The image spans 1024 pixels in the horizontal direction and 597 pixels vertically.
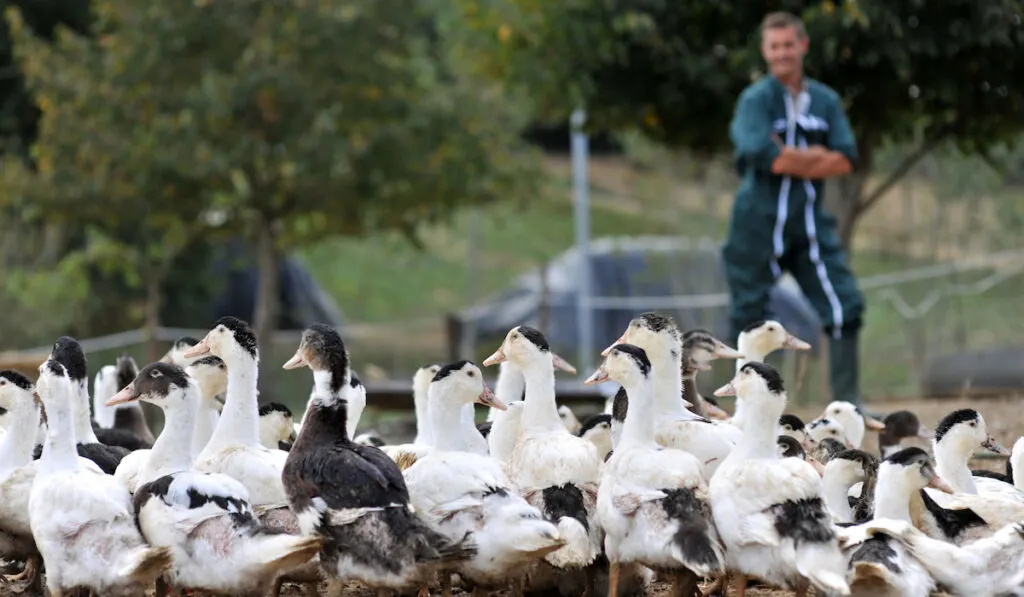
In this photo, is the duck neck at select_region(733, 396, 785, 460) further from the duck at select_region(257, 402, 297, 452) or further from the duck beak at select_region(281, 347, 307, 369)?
the duck at select_region(257, 402, 297, 452)

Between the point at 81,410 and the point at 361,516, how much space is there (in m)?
2.17

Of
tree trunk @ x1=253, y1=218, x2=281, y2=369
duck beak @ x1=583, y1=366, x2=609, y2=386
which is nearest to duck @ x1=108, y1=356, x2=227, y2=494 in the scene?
duck beak @ x1=583, y1=366, x2=609, y2=386

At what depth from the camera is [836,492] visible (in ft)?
22.4

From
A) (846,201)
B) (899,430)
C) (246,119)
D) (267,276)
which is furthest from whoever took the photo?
(267,276)

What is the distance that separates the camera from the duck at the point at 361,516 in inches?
228

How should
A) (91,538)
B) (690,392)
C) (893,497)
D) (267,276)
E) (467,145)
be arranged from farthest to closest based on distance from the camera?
(267,276)
(467,145)
(690,392)
(893,497)
(91,538)

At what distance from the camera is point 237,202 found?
52.4 ft

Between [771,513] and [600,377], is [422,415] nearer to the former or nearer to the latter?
[600,377]

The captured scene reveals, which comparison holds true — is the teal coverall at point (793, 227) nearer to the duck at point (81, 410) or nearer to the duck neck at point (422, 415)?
the duck neck at point (422, 415)

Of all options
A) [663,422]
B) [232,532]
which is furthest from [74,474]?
[663,422]

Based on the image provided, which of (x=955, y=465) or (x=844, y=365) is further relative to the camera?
(x=844, y=365)

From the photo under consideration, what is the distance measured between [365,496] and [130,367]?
390 centimetres

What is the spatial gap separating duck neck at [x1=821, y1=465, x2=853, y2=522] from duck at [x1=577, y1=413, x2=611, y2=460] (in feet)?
3.80

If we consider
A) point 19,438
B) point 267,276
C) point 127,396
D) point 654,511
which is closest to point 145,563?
point 127,396
